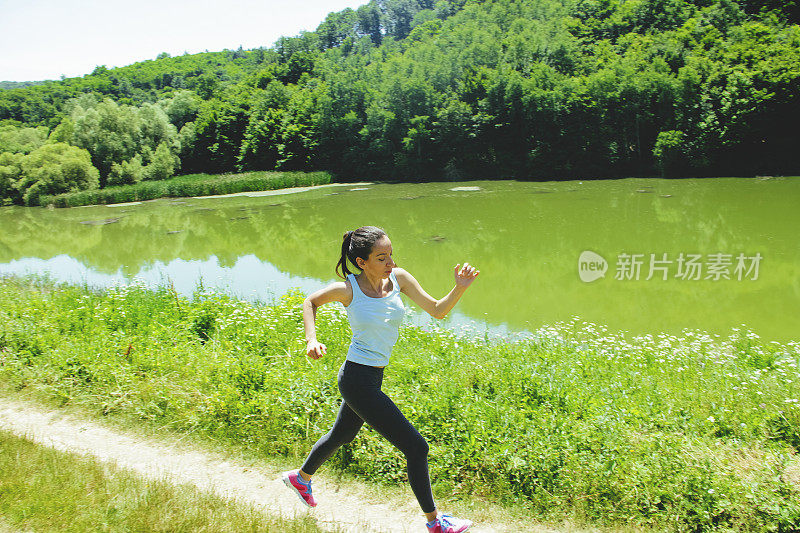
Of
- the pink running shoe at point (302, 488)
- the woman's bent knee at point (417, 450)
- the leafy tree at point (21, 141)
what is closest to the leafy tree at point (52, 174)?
the leafy tree at point (21, 141)

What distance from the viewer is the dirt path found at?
3.80m

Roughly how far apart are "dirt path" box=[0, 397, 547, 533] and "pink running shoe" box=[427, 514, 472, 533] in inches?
9.8

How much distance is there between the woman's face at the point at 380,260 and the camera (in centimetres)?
339

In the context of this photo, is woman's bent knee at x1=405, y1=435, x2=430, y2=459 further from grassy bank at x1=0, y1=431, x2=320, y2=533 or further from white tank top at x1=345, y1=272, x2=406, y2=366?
grassy bank at x1=0, y1=431, x2=320, y2=533

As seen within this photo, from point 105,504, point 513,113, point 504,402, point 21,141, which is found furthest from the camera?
point 21,141

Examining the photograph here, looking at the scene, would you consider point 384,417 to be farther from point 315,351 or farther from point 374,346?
point 315,351

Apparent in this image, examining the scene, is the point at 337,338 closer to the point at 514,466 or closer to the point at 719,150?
the point at 514,466

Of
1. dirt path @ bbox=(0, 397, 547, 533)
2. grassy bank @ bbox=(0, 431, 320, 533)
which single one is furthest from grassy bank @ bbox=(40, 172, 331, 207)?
grassy bank @ bbox=(0, 431, 320, 533)

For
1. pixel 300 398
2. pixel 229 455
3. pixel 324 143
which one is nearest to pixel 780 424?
pixel 300 398

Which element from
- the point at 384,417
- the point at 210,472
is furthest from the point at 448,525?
the point at 210,472

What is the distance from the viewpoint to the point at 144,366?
644cm

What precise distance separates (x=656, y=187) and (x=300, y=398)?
31.2 metres

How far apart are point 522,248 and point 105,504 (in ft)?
48.2

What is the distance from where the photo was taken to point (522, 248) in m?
17.1
